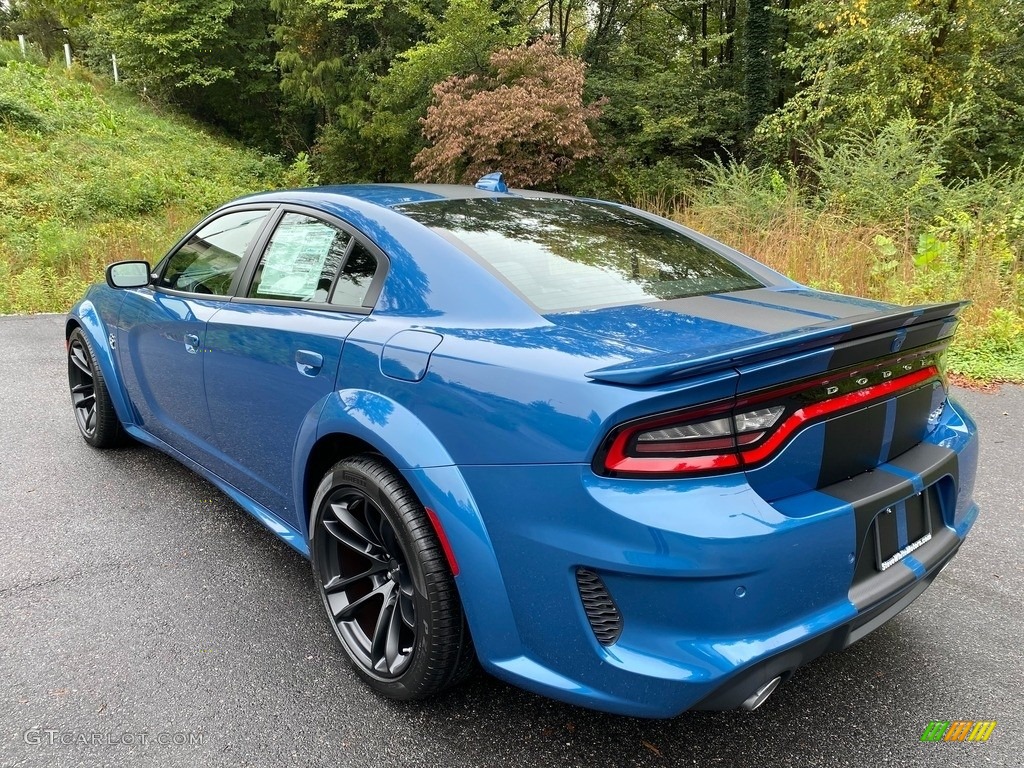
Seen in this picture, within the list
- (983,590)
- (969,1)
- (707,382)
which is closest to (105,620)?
(707,382)

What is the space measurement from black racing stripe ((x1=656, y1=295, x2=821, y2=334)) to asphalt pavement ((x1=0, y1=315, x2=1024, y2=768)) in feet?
3.58

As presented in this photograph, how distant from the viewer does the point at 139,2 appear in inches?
1015

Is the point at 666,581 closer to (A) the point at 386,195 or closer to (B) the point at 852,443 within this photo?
(B) the point at 852,443

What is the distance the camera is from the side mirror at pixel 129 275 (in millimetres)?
3344

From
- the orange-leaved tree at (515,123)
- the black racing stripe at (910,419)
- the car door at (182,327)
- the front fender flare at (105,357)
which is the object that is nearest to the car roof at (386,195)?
the car door at (182,327)

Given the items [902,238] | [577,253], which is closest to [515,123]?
[902,238]

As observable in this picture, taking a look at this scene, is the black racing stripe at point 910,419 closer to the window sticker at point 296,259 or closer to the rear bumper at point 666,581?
the rear bumper at point 666,581

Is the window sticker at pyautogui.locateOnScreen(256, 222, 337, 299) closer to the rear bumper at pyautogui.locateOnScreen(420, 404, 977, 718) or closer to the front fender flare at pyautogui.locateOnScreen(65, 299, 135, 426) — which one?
the rear bumper at pyautogui.locateOnScreen(420, 404, 977, 718)

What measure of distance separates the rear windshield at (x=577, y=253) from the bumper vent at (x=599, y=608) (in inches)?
30.3

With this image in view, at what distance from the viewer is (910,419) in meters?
1.88

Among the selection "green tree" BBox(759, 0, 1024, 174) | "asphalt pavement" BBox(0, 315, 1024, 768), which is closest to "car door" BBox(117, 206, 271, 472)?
"asphalt pavement" BBox(0, 315, 1024, 768)

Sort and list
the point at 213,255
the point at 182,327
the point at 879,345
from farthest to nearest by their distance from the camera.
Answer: the point at 213,255 < the point at 182,327 < the point at 879,345

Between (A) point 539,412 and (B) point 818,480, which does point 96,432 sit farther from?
(B) point 818,480

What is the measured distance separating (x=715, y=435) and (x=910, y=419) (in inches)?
28.4
